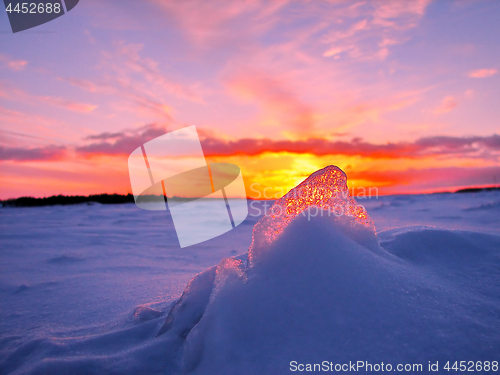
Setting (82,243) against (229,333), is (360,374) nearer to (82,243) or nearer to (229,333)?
(229,333)

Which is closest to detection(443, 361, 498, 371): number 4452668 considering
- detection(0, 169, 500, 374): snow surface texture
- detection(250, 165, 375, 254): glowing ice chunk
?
detection(0, 169, 500, 374): snow surface texture

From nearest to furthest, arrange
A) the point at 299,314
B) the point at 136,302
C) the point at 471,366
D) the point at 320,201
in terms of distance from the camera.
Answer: the point at 471,366 < the point at 299,314 < the point at 320,201 < the point at 136,302

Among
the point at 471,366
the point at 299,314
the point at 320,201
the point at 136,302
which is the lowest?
the point at 136,302

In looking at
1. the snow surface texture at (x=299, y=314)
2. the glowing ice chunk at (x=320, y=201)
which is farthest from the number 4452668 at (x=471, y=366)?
the glowing ice chunk at (x=320, y=201)

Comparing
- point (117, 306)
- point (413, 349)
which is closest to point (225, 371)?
point (413, 349)

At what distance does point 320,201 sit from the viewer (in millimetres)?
1683

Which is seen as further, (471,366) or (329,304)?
(329,304)

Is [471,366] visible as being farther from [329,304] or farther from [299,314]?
[299,314]

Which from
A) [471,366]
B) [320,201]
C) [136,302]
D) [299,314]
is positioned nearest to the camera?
[471,366]

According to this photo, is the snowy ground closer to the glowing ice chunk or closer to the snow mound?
the snow mound

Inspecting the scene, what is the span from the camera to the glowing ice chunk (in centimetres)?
163

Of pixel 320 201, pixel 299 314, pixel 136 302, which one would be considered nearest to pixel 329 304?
pixel 299 314

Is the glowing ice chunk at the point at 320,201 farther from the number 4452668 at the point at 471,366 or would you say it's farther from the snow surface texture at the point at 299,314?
the number 4452668 at the point at 471,366

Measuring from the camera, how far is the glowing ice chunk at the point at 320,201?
1.63m
